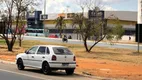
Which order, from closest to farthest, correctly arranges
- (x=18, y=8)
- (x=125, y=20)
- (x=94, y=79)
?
(x=94, y=79) < (x=18, y=8) < (x=125, y=20)

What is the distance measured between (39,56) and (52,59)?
3.89 feet

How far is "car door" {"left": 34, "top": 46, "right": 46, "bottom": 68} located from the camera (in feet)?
68.3

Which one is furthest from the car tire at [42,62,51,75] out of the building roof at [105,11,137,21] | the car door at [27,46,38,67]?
the building roof at [105,11,137,21]

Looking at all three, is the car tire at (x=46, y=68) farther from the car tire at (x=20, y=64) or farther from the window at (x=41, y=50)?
the car tire at (x=20, y=64)

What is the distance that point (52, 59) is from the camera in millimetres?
20094

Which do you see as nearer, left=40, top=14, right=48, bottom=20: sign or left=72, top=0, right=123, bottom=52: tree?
left=72, top=0, right=123, bottom=52: tree

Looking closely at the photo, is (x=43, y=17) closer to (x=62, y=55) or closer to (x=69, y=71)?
(x=69, y=71)

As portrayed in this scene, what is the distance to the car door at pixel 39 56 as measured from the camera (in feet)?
68.3

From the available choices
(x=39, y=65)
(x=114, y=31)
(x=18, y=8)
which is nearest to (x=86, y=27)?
(x=114, y=31)

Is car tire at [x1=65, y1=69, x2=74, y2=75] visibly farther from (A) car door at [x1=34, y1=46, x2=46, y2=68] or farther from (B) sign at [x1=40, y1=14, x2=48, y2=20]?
(B) sign at [x1=40, y1=14, x2=48, y2=20]

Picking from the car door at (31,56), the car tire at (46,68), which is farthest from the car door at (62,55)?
the car door at (31,56)

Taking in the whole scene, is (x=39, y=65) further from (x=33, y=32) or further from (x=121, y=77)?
(x=33, y=32)

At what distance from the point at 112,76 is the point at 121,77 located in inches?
23.5

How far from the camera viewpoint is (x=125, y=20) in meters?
117
